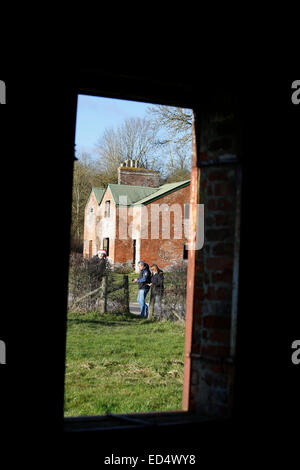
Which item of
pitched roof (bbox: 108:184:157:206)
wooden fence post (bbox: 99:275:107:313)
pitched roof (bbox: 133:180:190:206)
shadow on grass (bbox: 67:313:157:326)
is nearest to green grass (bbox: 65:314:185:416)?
shadow on grass (bbox: 67:313:157:326)

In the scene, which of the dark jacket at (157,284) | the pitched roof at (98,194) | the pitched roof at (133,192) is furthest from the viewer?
the pitched roof at (98,194)

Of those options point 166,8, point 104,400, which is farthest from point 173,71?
point 104,400

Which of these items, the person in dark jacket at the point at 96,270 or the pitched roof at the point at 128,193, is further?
the pitched roof at the point at 128,193

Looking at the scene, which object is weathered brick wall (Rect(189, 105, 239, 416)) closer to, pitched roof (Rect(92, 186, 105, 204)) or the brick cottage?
the brick cottage

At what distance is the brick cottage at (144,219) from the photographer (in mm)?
27641

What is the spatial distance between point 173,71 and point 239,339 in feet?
5.78

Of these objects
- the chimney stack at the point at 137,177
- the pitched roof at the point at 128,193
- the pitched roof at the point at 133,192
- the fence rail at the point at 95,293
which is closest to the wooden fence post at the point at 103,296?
the fence rail at the point at 95,293

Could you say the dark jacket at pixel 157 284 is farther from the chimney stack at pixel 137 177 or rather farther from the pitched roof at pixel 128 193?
the chimney stack at pixel 137 177

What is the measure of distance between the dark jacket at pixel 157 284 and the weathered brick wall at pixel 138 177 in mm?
18999

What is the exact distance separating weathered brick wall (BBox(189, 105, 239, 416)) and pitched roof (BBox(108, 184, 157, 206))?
26.5 meters

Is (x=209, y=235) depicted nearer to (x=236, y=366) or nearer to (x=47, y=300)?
(x=236, y=366)

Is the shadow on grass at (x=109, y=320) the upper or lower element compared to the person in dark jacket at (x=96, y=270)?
lower

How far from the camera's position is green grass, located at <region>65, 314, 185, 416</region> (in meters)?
5.79

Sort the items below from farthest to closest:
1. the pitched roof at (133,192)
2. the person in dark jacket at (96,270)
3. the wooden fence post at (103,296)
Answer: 1. the pitched roof at (133,192)
2. the person in dark jacket at (96,270)
3. the wooden fence post at (103,296)
